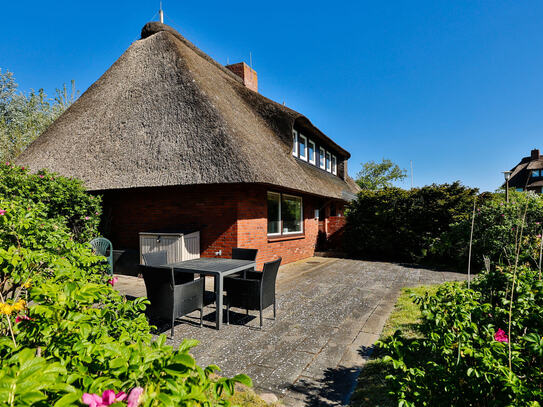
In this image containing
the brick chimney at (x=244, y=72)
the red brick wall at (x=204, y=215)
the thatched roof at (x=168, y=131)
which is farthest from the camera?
the brick chimney at (x=244, y=72)

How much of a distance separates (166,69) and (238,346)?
8749 mm

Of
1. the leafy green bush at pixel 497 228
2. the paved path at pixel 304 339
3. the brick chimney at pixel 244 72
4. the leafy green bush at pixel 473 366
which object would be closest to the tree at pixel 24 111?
the brick chimney at pixel 244 72

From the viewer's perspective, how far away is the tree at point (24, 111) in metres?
20.4

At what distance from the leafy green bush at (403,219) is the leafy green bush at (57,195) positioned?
8856 mm

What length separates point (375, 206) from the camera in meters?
10.7

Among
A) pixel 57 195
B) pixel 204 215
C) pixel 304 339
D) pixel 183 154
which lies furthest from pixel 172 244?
pixel 304 339

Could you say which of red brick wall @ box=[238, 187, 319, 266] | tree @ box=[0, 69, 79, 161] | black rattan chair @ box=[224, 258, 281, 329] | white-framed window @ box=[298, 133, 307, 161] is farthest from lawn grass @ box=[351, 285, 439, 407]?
tree @ box=[0, 69, 79, 161]

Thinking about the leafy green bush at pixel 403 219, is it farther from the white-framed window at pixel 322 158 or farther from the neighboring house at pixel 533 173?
the neighboring house at pixel 533 173

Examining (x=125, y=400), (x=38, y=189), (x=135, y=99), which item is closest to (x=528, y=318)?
(x=125, y=400)

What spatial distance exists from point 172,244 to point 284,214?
13.3 feet

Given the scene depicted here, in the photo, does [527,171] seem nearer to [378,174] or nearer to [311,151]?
[378,174]

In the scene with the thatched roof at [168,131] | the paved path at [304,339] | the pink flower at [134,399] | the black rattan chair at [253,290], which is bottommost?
the paved path at [304,339]

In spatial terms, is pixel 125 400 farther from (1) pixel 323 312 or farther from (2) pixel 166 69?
(2) pixel 166 69

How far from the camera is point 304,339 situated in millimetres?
3615
